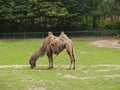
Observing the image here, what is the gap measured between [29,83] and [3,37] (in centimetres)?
3592

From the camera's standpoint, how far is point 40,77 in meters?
16.5

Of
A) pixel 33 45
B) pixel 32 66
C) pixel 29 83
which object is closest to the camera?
pixel 29 83

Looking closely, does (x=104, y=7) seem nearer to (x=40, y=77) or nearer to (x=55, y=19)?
(x=55, y=19)

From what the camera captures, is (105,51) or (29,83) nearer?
(29,83)

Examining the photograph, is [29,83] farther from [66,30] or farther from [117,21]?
[117,21]

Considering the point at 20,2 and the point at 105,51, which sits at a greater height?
the point at 20,2

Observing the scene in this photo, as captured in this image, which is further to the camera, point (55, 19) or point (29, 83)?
point (55, 19)

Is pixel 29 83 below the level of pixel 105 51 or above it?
above

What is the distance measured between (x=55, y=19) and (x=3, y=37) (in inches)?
307

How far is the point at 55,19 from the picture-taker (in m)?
53.8

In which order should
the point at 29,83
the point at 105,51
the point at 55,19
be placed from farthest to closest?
the point at 55,19
the point at 105,51
the point at 29,83

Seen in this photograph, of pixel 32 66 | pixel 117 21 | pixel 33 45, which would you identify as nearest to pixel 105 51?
pixel 33 45

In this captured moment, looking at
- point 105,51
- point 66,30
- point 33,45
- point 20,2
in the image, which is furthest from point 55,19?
point 105,51

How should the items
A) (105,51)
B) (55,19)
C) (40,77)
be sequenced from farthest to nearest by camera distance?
1. (55,19)
2. (105,51)
3. (40,77)
